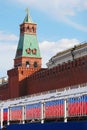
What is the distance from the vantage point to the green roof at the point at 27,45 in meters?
90.3

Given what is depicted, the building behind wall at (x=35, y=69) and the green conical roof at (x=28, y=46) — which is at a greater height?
the green conical roof at (x=28, y=46)

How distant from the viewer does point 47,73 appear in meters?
77.3

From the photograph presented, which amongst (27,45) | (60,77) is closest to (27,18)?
(27,45)

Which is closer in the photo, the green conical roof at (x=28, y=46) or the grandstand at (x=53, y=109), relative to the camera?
the grandstand at (x=53, y=109)

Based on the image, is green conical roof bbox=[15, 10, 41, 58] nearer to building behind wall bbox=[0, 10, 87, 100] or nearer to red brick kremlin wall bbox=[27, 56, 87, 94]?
building behind wall bbox=[0, 10, 87, 100]

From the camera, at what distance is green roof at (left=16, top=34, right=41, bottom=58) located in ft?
296

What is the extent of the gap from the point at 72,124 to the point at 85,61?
41.0 metres

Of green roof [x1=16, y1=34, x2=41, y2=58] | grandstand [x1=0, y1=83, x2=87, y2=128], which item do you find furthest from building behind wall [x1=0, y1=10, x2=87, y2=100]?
grandstand [x1=0, y1=83, x2=87, y2=128]

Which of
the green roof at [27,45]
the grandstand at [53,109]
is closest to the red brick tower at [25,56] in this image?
the green roof at [27,45]

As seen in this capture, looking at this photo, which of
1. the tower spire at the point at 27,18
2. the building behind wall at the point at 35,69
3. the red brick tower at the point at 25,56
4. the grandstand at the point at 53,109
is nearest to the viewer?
the grandstand at the point at 53,109

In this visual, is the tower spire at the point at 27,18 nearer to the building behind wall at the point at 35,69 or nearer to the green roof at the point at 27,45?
the building behind wall at the point at 35,69

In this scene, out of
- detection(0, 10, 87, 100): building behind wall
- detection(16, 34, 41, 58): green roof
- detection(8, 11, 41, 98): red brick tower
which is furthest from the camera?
detection(16, 34, 41, 58): green roof

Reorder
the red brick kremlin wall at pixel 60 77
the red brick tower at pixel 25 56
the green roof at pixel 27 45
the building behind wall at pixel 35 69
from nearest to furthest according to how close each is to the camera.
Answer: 1. the red brick kremlin wall at pixel 60 77
2. the building behind wall at pixel 35 69
3. the red brick tower at pixel 25 56
4. the green roof at pixel 27 45

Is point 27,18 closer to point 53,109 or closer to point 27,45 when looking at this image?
point 27,45
